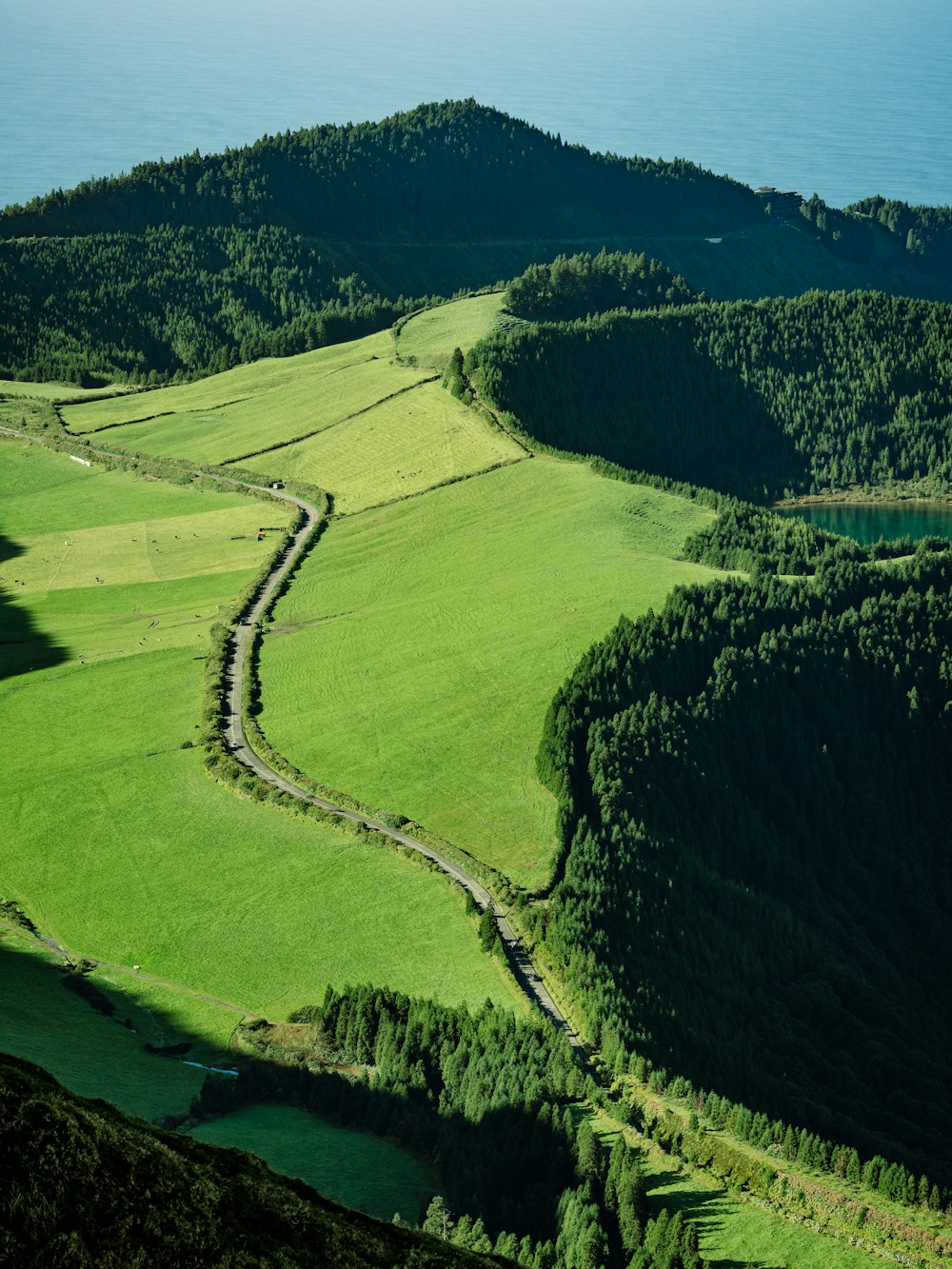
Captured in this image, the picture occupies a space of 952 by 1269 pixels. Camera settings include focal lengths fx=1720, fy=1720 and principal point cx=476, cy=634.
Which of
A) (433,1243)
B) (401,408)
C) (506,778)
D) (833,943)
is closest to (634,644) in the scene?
(506,778)

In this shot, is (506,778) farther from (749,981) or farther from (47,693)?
(47,693)

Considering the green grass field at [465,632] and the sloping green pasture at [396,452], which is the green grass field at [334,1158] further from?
the sloping green pasture at [396,452]

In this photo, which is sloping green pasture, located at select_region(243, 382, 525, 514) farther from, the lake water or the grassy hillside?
the lake water

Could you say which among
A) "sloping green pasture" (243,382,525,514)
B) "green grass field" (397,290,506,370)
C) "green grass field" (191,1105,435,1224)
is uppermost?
"green grass field" (397,290,506,370)

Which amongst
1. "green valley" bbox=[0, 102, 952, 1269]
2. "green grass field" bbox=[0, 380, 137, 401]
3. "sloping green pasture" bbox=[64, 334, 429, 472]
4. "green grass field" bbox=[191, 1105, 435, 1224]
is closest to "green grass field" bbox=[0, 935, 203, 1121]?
"green valley" bbox=[0, 102, 952, 1269]

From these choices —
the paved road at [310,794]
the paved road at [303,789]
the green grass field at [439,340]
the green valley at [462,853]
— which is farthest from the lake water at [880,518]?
the paved road at [310,794]
